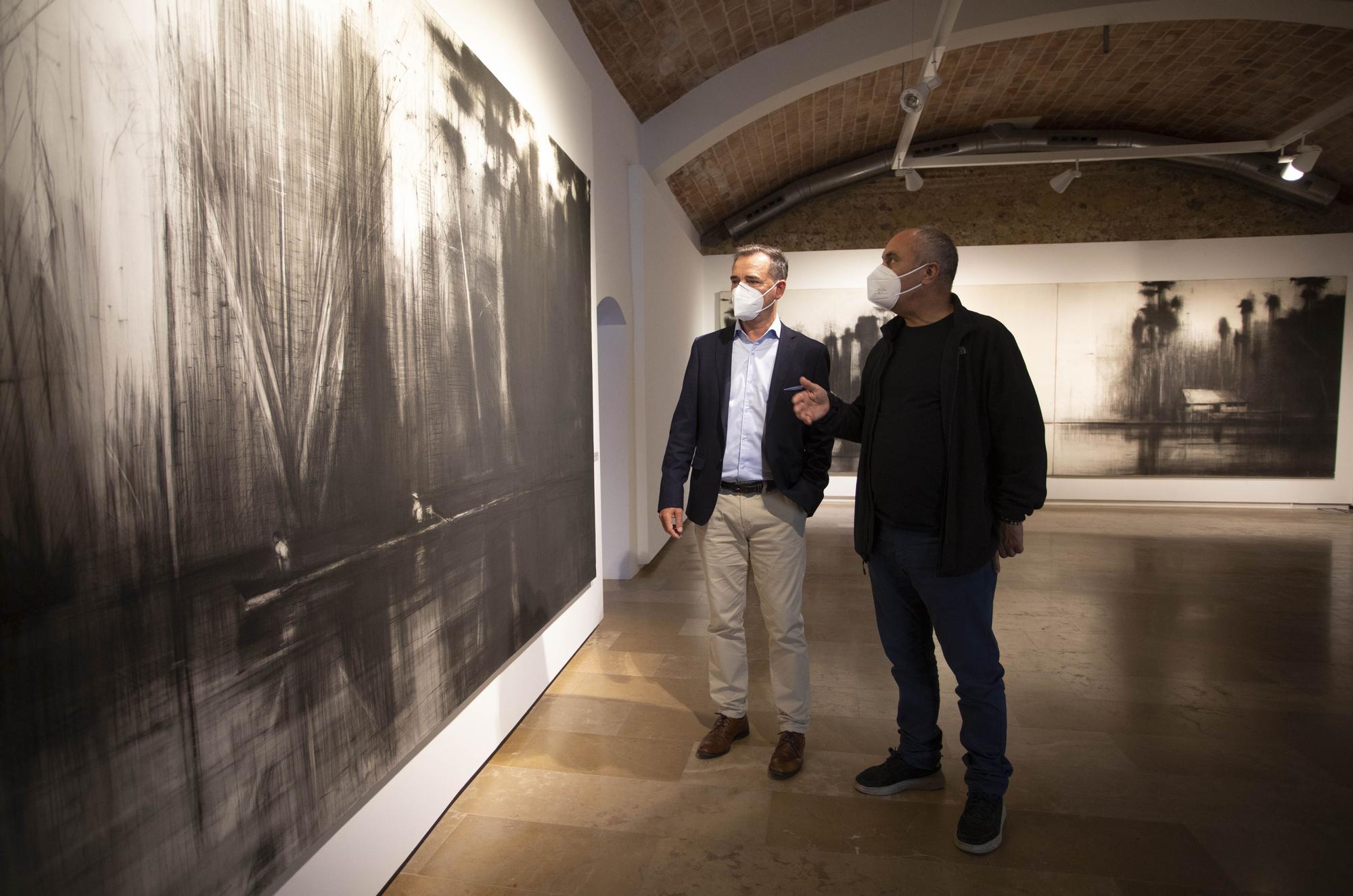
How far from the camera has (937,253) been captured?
2627 mm

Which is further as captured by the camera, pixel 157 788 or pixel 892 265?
pixel 892 265

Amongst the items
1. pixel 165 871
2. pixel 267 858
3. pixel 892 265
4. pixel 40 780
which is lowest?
pixel 267 858

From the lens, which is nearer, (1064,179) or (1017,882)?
(1017,882)

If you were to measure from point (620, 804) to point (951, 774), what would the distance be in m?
1.36

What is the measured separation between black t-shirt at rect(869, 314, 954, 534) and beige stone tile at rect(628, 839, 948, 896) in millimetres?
1120

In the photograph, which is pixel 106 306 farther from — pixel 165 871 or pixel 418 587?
pixel 418 587

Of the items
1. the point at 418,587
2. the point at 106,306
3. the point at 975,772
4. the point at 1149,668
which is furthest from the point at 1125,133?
the point at 106,306

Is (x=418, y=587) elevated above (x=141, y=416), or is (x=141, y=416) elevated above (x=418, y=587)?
(x=141, y=416)

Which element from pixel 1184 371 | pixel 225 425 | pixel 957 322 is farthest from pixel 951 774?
pixel 1184 371

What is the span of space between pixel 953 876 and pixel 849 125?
9.69 metres

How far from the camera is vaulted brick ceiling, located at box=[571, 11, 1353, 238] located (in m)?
6.35

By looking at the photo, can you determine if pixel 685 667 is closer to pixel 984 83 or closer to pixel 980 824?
pixel 980 824

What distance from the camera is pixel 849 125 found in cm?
1008

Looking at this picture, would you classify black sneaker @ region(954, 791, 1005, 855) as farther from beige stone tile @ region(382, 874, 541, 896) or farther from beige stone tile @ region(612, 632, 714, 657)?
beige stone tile @ region(612, 632, 714, 657)
